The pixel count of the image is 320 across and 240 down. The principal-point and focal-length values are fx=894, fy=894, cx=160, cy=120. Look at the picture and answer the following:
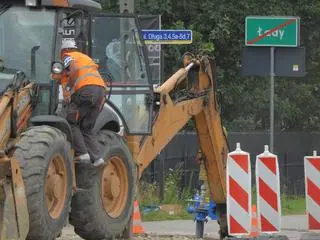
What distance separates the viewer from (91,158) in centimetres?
859

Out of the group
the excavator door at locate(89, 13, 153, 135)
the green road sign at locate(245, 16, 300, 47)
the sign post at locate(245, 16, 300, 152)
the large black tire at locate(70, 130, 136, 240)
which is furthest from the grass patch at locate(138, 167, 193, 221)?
the large black tire at locate(70, 130, 136, 240)

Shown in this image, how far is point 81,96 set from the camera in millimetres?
8406

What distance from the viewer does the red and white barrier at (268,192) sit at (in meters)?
10.5

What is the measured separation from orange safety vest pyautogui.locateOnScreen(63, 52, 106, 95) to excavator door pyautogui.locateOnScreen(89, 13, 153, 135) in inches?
30.8

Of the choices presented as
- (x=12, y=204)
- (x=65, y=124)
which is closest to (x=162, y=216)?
(x=65, y=124)

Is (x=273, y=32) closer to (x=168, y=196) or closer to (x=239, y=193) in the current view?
(x=239, y=193)

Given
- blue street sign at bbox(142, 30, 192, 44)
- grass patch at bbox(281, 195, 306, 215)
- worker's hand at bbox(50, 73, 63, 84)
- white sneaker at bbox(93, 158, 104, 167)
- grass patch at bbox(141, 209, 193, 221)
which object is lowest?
grass patch at bbox(281, 195, 306, 215)

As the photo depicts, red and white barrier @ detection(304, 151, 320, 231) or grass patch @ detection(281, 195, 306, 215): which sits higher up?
red and white barrier @ detection(304, 151, 320, 231)

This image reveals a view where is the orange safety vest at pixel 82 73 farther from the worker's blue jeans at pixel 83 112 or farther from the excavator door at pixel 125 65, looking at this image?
the excavator door at pixel 125 65

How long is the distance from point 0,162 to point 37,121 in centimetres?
101

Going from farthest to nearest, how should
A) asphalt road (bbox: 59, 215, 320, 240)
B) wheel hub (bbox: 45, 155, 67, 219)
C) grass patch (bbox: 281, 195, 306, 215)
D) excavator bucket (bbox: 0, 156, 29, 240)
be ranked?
grass patch (bbox: 281, 195, 306, 215), asphalt road (bbox: 59, 215, 320, 240), wheel hub (bbox: 45, 155, 67, 219), excavator bucket (bbox: 0, 156, 29, 240)

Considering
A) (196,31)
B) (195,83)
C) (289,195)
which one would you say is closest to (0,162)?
(195,83)

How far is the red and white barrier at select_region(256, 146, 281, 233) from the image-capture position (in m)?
10.5

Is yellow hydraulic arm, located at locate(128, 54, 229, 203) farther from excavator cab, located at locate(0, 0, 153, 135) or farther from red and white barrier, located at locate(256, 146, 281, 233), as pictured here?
red and white barrier, located at locate(256, 146, 281, 233)
